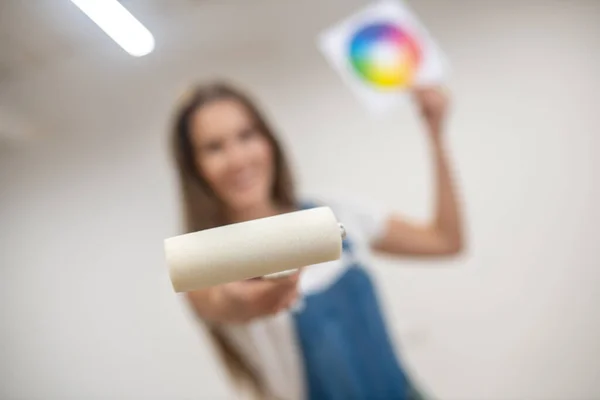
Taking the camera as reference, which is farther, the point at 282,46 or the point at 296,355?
the point at 282,46

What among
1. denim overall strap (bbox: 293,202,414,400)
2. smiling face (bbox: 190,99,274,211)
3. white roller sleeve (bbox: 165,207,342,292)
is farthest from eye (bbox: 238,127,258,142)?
white roller sleeve (bbox: 165,207,342,292)

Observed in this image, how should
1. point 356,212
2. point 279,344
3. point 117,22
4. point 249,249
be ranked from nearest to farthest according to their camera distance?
point 249,249
point 117,22
point 279,344
point 356,212

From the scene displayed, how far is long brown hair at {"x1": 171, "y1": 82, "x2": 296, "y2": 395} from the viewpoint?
858 mm

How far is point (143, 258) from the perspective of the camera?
A: 0.93 metres

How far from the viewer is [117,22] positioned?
0.70 meters

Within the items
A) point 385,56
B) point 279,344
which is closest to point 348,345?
point 279,344

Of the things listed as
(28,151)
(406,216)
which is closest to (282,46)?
(406,216)

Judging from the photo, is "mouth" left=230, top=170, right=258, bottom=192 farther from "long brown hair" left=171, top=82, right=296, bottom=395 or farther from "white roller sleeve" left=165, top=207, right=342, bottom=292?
"white roller sleeve" left=165, top=207, right=342, bottom=292

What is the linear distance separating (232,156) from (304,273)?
0.78 ft

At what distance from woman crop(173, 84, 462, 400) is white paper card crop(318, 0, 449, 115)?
53mm

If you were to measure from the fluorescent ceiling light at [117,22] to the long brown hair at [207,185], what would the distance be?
0.15 metres

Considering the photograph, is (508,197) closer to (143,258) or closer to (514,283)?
(514,283)

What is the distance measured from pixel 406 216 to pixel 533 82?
1.14ft

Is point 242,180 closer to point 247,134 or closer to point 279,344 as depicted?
point 247,134
